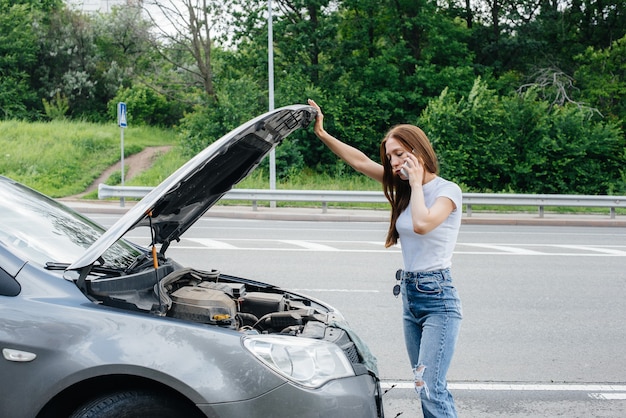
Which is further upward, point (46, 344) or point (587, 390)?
point (46, 344)

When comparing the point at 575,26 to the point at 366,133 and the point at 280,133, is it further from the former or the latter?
the point at 280,133

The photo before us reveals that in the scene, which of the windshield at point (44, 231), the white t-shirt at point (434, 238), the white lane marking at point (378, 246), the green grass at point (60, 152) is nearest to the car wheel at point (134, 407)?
the windshield at point (44, 231)

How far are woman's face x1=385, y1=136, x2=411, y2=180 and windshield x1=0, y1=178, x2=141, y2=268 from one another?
1480 mm

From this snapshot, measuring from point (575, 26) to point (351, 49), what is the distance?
11091mm

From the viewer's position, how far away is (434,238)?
126 inches

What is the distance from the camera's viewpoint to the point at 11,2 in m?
37.7

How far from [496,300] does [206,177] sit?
501cm

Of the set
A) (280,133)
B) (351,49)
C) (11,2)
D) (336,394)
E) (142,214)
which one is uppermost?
(11,2)

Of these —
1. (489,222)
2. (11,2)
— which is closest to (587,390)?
(489,222)

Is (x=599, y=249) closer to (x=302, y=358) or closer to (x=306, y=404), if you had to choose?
(x=302, y=358)

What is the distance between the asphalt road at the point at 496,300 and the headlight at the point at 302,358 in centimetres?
88

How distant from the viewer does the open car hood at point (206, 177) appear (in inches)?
111

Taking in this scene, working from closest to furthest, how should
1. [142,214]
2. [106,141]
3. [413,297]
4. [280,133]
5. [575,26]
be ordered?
1. [142,214]
2. [413,297]
3. [280,133]
4. [106,141]
5. [575,26]

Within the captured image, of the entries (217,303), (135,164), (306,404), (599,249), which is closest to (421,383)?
(306,404)
